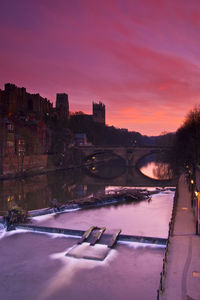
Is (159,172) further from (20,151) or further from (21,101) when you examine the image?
(21,101)

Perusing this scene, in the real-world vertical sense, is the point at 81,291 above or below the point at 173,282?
below

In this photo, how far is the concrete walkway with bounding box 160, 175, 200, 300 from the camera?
988 cm

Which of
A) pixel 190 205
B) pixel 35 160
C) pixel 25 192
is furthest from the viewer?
pixel 35 160

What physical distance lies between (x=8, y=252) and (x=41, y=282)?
165 inches

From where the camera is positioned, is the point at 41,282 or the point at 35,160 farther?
the point at 35,160

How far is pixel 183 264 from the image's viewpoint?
1210 centimetres

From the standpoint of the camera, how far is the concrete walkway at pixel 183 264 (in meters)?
9.88

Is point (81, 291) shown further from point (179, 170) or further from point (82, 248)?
point (179, 170)

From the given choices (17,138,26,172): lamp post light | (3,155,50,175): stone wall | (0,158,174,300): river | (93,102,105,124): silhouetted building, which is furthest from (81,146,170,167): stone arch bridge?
(93,102,105,124): silhouetted building

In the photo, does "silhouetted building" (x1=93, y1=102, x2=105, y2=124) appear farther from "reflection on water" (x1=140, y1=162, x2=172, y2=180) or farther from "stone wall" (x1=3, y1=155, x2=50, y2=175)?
"stone wall" (x1=3, y1=155, x2=50, y2=175)

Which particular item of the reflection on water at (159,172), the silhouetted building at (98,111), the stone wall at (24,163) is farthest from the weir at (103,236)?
the silhouetted building at (98,111)

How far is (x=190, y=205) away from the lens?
24172mm

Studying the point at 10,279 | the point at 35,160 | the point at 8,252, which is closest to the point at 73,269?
the point at 10,279

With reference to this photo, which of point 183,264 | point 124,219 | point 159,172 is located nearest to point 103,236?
point 124,219
